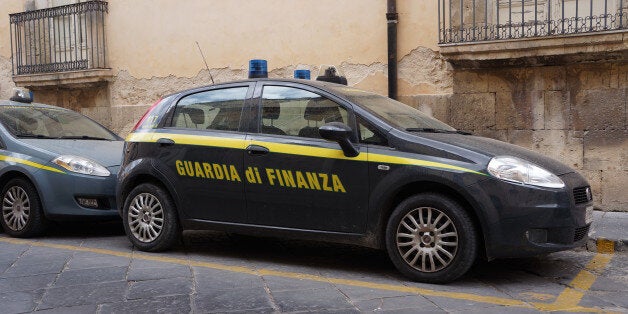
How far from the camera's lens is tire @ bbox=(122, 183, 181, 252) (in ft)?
21.4

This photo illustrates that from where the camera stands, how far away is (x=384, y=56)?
10250 millimetres

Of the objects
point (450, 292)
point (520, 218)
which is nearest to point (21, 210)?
point (450, 292)

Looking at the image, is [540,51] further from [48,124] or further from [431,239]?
[48,124]

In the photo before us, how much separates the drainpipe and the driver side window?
4109mm

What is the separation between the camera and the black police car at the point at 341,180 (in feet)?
17.2

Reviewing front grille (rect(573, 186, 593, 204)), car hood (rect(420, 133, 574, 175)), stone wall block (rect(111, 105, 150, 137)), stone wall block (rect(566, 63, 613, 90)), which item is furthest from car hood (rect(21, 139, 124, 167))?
stone wall block (rect(566, 63, 613, 90))

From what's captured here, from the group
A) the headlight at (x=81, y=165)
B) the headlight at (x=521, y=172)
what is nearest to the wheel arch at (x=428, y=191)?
the headlight at (x=521, y=172)

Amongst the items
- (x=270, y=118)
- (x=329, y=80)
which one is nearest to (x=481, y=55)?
(x=329, y=80)

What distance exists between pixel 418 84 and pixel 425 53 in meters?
0.42

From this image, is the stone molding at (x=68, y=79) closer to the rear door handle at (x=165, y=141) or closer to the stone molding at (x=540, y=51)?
the stone molding at (x=540, y=51)

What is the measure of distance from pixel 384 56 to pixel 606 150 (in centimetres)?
318

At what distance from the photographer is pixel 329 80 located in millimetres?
7113

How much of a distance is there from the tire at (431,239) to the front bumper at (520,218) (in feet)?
0.53

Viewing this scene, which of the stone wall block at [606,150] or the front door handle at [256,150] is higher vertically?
the front door handle at [256,150]
